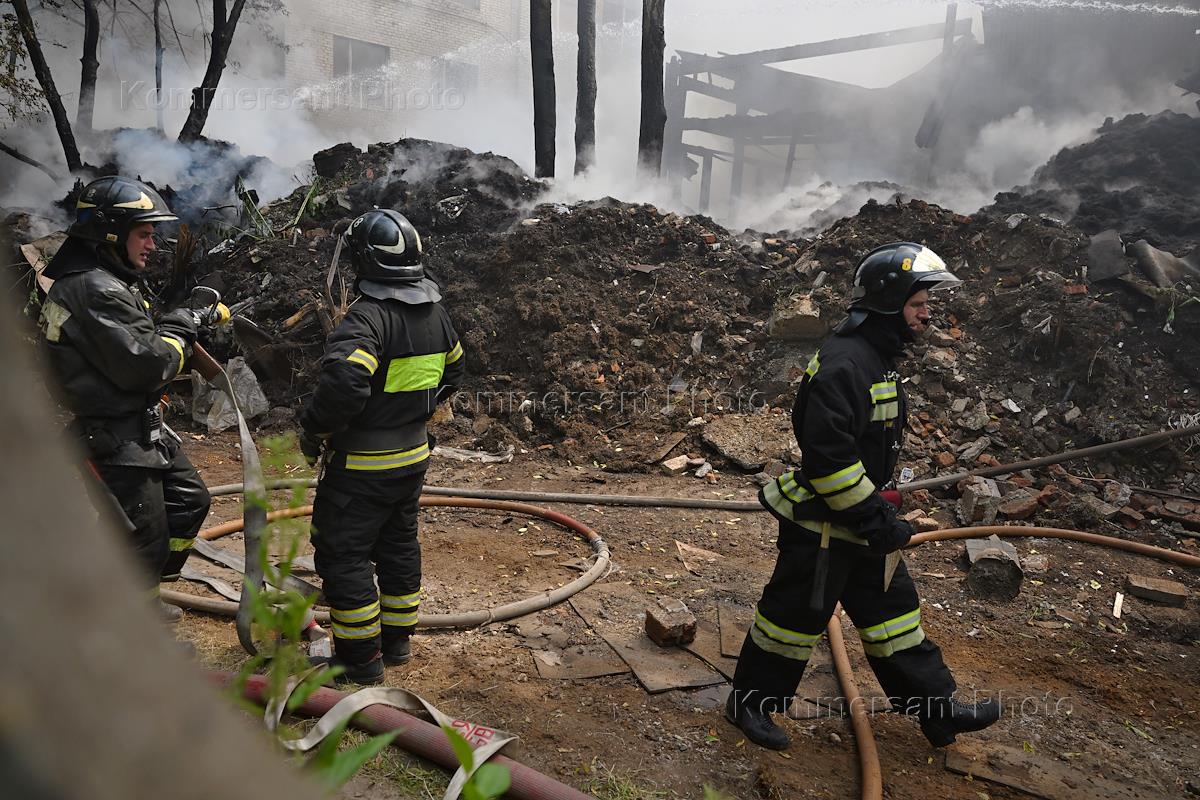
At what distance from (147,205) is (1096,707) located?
4.80 meters

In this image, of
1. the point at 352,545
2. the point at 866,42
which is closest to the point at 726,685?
the point at 352,545

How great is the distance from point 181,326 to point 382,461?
1.04m

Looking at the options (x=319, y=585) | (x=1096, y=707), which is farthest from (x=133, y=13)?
(x=1096, y=707)

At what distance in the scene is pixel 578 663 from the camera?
382cm

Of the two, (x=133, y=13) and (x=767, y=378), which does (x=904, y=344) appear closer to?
(x=767, y=378)

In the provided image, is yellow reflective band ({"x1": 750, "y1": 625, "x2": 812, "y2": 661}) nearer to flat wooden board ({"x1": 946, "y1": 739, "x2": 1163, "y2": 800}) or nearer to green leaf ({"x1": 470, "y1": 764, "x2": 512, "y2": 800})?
flat wooden board ({"x1": 946, "y1": 739, "x2": 1163, "y2": 800})

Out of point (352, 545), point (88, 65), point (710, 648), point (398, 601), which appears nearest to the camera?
point (352, 545)

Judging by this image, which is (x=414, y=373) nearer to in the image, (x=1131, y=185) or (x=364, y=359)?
(x=364, y=359)

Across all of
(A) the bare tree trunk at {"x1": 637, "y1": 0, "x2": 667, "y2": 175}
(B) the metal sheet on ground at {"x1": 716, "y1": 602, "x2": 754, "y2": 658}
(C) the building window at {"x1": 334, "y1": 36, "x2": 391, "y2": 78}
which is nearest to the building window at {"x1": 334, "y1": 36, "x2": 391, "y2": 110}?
(C) the building window at {"x1": 334, "y1": 36, "x2": 391, "y2": 78}

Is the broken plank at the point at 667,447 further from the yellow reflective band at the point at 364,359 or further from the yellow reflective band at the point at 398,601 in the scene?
the yellow reflective band at the point at 364,359

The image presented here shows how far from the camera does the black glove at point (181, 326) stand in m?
3.38

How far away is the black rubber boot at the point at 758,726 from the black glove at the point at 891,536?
2.83 ft

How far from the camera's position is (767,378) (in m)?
8.16

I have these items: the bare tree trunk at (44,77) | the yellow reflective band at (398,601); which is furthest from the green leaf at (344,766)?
the bare tree trunk at (44,77)
